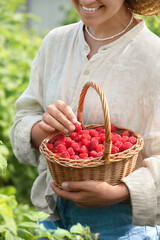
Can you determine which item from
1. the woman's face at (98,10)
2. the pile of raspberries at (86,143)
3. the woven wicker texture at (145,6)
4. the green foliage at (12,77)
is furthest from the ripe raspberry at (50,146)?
the green foliage at (12,77)

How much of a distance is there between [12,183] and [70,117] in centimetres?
261

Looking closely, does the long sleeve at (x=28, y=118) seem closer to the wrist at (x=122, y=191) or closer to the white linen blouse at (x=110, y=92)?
the white linen blouse at (x=110, y=92)

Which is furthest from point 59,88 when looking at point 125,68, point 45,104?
point 125,68

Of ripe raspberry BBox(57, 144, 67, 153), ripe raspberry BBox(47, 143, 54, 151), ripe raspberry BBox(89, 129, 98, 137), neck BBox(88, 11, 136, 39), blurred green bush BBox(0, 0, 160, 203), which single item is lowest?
blurred green bush BBox(0, 0, 160, 203)

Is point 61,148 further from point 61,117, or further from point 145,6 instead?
point 145,6

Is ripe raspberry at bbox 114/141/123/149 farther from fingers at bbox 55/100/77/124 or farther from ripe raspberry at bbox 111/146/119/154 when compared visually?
fingers at bbox 55/100/77/124

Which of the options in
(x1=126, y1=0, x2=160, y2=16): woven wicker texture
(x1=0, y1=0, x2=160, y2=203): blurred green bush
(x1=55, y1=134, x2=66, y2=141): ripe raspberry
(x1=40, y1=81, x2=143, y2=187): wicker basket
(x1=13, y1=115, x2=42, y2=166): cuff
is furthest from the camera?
(x1=0, y1=0, x2=160, y2=203): blurred green bush

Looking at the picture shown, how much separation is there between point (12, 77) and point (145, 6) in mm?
2005

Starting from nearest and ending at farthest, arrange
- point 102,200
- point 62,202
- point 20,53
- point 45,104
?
Answer: 1. point 102,200
2. point 62,202
3. point 45,104
4. point 20,53

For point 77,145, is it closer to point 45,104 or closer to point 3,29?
point 45,104

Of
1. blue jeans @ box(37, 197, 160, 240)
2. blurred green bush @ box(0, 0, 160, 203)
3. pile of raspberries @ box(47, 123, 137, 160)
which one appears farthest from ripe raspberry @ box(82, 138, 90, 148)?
blurred green bush @ box(0, 0, 160, 203)

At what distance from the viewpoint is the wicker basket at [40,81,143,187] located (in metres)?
1.40

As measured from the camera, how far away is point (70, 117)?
1595mm

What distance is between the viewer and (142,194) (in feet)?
4.98
